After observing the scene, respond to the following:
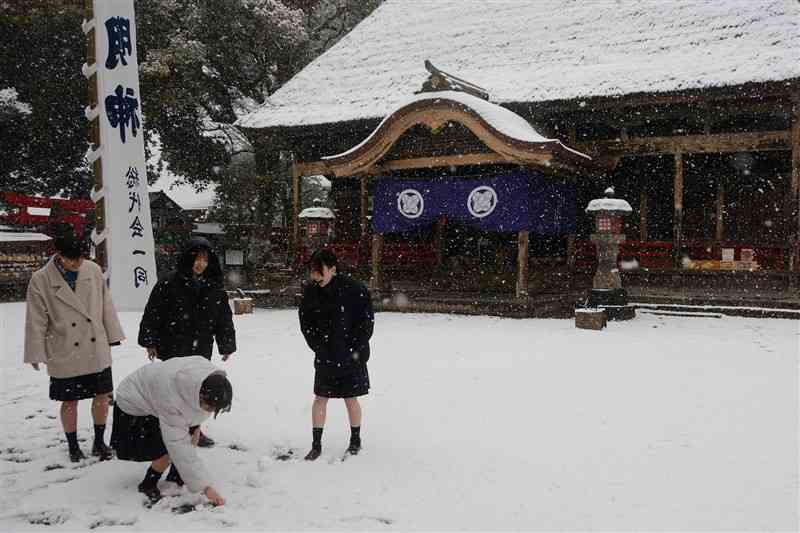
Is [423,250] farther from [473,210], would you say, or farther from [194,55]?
[194,55]

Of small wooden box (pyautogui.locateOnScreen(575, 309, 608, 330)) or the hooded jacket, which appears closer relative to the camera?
the hooded jacket

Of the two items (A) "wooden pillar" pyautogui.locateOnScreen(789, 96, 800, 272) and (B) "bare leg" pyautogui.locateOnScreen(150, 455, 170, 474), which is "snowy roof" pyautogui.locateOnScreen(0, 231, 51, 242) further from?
(A) "wooden pillar" pyautogui.locateOnScreen(789, 96, 800, 272)

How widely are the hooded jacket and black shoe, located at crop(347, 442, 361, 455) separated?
1.16 metres

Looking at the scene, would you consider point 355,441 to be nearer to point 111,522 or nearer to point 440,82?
point 111,522

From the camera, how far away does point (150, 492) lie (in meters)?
3.67

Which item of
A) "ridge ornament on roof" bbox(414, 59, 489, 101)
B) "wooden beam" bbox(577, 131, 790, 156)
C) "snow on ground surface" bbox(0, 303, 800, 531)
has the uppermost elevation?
"ridge ornament on roof" bbox(414, 59, 489, 101)

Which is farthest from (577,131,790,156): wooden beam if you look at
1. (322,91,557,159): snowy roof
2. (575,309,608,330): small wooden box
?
(575,309,608,330): small wooden box

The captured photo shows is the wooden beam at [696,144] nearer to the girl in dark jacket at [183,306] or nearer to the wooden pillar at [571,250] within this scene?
the wooden pillar at [571,250]

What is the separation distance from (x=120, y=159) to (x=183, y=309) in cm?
341

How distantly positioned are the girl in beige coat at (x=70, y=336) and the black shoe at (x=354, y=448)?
5.41 ft

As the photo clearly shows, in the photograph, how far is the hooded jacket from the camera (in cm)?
335

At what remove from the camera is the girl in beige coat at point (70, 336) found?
423 centimetres

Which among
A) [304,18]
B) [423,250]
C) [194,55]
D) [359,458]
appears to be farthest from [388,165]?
[304,18]

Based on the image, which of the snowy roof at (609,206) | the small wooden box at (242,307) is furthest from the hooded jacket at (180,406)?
the small wooden box at (242,307)
